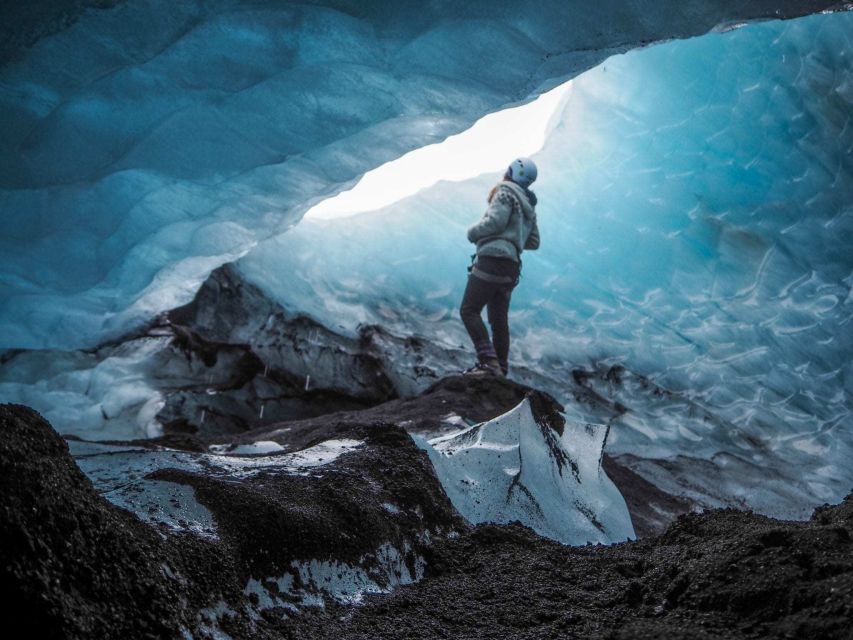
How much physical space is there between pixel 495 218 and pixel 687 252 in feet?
7.36


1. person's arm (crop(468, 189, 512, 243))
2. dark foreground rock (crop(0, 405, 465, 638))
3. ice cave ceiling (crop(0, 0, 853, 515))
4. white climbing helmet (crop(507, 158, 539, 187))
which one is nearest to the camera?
dark foreground rock (crop(0, 405, 465, 638))

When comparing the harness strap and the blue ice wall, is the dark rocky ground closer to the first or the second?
the harness strap

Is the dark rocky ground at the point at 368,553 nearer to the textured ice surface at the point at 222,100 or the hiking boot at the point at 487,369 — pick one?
the textured ice surface at the point at 222,100

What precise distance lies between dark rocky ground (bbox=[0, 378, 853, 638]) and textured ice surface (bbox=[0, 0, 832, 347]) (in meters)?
1.94

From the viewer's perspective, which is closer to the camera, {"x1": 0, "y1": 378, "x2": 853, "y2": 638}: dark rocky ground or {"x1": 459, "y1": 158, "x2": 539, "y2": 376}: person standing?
{"x1": 0, "y1": 378, "x2": 853, "y2": 638}: dark rocky ground

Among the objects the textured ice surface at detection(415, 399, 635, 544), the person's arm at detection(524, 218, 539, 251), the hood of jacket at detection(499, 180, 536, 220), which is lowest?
the textured ice surface at detection(415, 399, 635, 544)

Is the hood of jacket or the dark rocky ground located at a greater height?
the hood of jacket

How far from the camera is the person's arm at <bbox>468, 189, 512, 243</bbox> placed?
17.4 feet

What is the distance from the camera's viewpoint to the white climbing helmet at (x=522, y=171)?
554cm

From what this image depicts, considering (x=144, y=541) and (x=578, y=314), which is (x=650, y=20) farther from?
(x=578, y=314)

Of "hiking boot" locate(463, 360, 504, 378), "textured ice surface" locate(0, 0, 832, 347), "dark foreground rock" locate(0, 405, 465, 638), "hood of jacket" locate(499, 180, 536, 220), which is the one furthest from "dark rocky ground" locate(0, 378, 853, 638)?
"hood of jacket" locate(499, 180, 536, 220)

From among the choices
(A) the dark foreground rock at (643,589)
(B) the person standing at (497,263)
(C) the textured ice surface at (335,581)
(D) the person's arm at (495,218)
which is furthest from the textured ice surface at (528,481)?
(D) the person's arm at (495,218)

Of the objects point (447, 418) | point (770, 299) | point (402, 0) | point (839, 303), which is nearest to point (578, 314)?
point (770, 299)

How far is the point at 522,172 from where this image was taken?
5.54m
